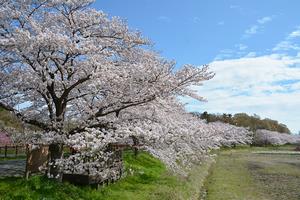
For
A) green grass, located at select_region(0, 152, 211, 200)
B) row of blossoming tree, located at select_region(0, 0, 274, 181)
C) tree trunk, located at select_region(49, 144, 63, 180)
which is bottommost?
green grass, located at select_region(0, 152, 211, 200)

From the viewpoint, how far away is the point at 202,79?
14.8 meters

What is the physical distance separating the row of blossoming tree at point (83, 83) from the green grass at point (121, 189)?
30.6 inches

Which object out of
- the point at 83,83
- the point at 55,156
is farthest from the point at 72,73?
the point at 55,156

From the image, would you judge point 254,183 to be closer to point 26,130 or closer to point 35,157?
point 35,157

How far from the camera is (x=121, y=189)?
59.3 ft

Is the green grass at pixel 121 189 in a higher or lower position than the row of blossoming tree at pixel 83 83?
lower

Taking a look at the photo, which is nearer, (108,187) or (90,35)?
(90,35)

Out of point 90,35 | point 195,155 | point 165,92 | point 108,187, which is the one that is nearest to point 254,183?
point 195,155

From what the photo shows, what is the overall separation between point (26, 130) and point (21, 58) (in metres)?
2.92

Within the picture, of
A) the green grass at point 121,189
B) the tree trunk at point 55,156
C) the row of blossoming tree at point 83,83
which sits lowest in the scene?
the green grass at point 121,189

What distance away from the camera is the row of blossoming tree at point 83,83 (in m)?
13.1

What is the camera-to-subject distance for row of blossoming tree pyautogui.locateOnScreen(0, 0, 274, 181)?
13.1 meters

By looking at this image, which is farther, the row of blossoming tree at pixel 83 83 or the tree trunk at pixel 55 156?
the tree trunk at pixel 55 156

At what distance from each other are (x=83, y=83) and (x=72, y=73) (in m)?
0.69
